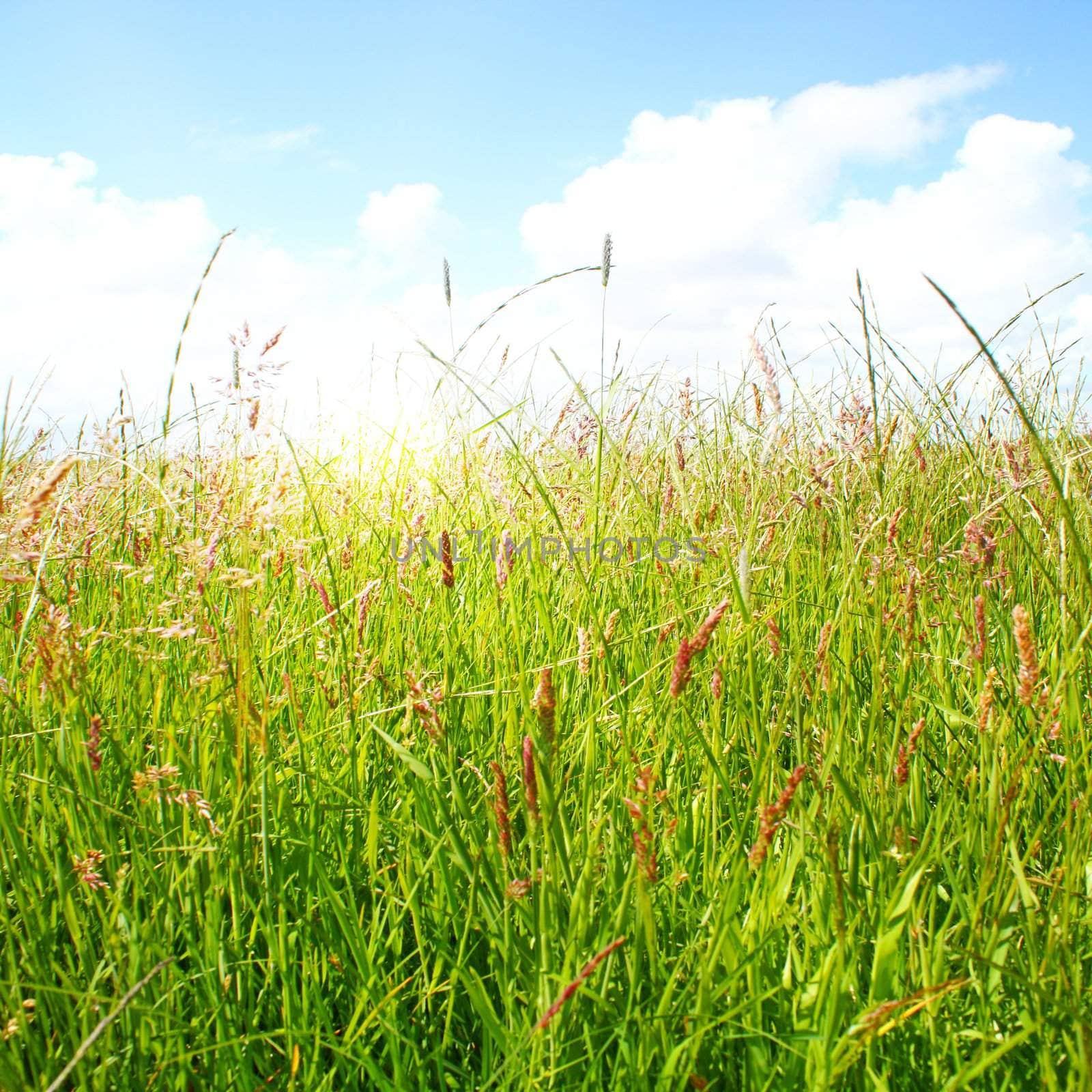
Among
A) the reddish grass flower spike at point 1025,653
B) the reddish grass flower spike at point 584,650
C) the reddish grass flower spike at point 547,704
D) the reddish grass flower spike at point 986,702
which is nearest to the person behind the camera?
the reddish grass flower spike at point 547,704

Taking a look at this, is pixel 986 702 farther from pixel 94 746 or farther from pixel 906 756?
pixel 94 746

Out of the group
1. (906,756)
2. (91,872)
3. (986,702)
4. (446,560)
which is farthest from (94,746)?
(986,702)

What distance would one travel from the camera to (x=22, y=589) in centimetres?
219

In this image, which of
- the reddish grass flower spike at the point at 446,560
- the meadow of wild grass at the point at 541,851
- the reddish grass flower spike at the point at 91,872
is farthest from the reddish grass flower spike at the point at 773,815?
the reddish grass flower spike at the point at 91,872

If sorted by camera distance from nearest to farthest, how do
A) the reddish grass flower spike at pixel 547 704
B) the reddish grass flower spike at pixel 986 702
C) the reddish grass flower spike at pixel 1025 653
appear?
1. the reddish grass flower spike at pixel 547 704
2. the reddish grass flower spike at pixel 1025 653
3. the reddish grass flower spike at pixel 986 702

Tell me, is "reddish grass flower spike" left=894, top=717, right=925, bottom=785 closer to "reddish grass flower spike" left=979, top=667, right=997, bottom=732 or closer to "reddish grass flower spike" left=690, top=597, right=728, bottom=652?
"reddish grass flower spike" left=979, top=667, right=997, bottom=732

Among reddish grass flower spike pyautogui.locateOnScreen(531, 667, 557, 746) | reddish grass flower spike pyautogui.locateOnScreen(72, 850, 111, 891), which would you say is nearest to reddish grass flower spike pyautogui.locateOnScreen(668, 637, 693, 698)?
reddish grass flower spike pyautogui.locateOnScreen(531, 667, 557, 746)

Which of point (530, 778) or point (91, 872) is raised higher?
point (530, 778)

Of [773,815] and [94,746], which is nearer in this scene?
[773,815]

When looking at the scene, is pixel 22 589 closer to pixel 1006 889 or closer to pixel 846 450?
pixel 846 450

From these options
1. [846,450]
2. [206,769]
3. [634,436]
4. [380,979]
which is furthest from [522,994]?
[634,436]

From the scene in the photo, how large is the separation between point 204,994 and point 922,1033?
0.80 m

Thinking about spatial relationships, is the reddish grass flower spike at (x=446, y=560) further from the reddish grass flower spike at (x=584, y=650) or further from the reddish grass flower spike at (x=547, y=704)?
the reddish grass flower spike at (x=547, y=704)

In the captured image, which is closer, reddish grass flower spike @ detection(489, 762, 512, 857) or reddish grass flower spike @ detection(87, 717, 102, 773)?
reddish grass flower spike @ detection(489, 762, 512, 857)
